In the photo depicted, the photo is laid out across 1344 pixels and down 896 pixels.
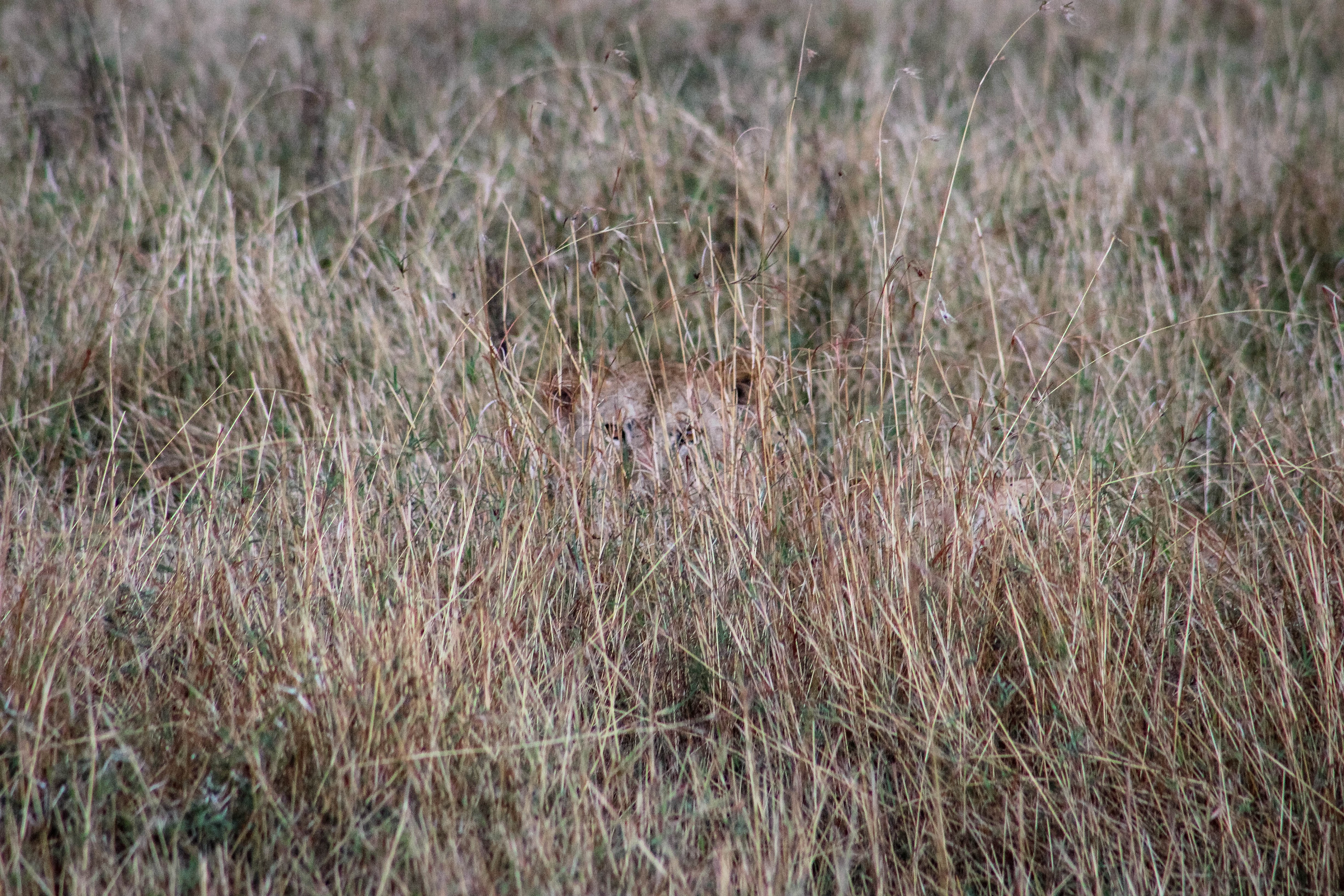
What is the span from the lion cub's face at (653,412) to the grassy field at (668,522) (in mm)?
67

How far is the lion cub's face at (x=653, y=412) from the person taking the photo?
7.29ft

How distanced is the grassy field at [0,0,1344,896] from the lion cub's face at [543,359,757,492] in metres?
0.07

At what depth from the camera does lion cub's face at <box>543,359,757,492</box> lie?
2.22 m

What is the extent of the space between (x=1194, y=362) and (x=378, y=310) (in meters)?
2.30

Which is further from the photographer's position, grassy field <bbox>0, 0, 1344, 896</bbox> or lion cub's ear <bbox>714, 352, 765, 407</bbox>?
lion cub's ear <bbox>714, 352, 765, 407</bbox>

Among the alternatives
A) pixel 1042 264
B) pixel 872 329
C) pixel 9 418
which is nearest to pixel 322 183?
pixel 9 418

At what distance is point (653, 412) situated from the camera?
2510 millimetres

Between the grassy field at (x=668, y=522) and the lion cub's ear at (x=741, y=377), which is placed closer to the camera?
the grassy field at (x=668, y=522)

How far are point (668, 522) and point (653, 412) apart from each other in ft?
1.09

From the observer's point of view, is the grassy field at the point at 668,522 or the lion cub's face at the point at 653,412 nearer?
the grassy field at the point at 668,522

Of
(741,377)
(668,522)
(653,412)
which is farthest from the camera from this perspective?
(741,377)

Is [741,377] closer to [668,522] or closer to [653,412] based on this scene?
[653,412]

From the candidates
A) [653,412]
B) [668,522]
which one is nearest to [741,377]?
[653,412]

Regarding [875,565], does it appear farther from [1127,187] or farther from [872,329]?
[1127,187]
